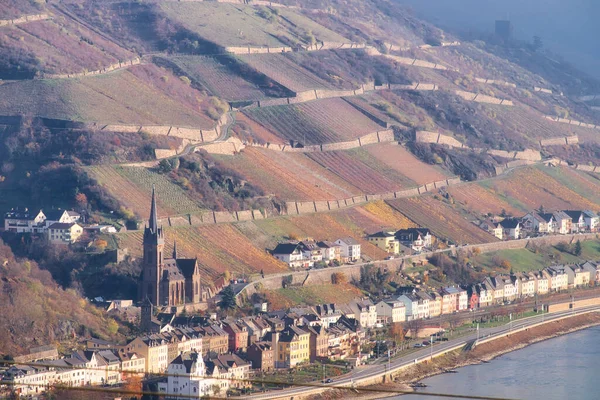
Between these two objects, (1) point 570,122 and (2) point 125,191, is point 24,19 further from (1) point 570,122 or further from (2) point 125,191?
(1) point 570,122

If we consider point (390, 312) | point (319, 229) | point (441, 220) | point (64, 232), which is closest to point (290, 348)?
point (390, 312)

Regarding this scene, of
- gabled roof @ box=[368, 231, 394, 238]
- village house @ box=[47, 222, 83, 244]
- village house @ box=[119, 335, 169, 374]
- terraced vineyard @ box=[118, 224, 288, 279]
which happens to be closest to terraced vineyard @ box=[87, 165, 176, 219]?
terraced vineyard @ box=[118, 224, 288, 279]

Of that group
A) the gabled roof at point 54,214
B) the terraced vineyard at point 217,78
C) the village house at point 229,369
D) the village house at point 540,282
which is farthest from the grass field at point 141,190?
the terraced vineyard at point 217,78

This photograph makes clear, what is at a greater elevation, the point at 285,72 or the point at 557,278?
the point at 285,72

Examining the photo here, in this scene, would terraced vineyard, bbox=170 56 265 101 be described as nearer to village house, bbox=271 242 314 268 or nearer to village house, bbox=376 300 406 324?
village house, bbox=271 242 314 268

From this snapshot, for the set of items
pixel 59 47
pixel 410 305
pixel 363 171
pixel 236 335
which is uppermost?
pixel 59 47
